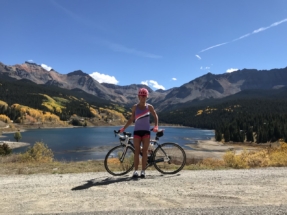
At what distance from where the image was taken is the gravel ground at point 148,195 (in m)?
6.25

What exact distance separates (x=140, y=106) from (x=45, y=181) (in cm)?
425

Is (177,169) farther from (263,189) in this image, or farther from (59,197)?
(59,197)

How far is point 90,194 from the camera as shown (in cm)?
751

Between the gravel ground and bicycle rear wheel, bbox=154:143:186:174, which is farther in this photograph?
bicycle rear wheel, bbox=154:143:186:174

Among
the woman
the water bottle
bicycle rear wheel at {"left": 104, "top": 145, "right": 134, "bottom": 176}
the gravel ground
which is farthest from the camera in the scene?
bicycle rear wheel at {"left": 104, "top": 145, "right": 134, "bottom": 176}

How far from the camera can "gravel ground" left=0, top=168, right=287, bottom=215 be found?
6.25 m

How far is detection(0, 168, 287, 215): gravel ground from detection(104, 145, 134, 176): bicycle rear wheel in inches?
30.3

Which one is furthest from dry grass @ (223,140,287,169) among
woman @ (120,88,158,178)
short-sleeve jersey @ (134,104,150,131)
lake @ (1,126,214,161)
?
lake @ (1,126,214,161)

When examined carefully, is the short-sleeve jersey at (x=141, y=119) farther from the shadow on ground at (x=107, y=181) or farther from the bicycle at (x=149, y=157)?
A: the shadow on ground at (x=107, y=181)

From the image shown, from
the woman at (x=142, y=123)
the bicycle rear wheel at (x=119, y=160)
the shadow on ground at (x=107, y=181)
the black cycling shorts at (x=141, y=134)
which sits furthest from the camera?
the bicycle rear wheel at (x=119, y=160)

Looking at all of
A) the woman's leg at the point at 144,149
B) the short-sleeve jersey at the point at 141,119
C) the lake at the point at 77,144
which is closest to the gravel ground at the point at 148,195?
the woman's leg at the point at 144,149

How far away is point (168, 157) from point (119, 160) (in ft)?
6.58

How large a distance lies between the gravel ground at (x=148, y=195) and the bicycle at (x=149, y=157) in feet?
2.68

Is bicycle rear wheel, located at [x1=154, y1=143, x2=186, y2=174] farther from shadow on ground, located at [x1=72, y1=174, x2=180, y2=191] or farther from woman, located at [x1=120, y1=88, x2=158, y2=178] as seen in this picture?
woman, located at [x1=120, y1=88, x2=158, y2=178]
